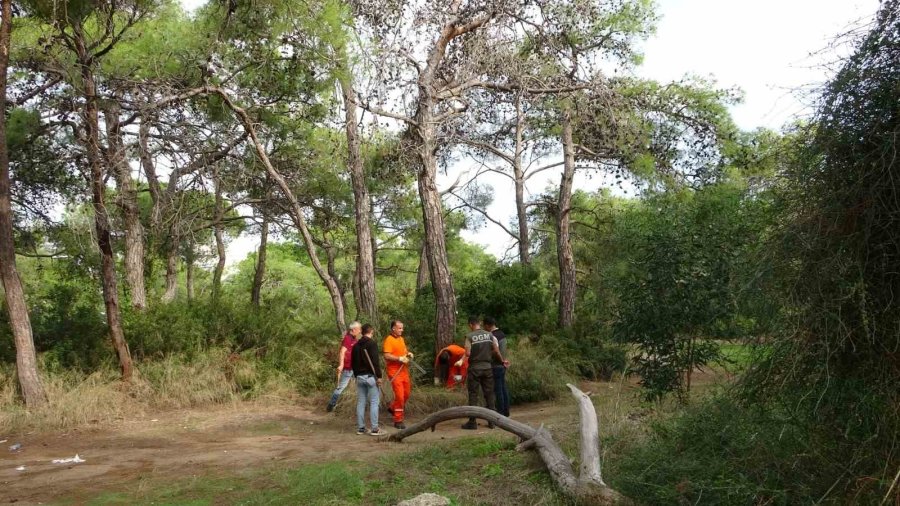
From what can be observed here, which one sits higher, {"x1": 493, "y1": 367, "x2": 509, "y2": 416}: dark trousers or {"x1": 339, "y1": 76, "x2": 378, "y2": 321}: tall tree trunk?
{"x1": 339, "y1": 76, "x2": 378, "y2": 321}: tall tree trunk

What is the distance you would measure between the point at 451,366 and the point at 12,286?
7655 mm

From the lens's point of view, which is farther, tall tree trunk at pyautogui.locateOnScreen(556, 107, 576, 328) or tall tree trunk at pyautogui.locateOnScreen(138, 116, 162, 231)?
tall tree trunk at pyautogui.locateOnScreen(556, 107, 576, 328)

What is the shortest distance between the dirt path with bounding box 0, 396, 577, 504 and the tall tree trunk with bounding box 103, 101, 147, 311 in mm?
4737

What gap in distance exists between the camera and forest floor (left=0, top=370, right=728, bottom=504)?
22.7 ft

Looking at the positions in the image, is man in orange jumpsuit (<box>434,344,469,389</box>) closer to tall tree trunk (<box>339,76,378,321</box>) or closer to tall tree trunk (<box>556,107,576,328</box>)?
tall tree trunk (<box>339,76,378,321</box>)

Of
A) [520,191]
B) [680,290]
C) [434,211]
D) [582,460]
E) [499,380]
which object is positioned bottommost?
[582,460]

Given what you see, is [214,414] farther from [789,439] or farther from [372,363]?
[789,439]

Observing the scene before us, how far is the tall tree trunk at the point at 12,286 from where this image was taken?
11.5 m

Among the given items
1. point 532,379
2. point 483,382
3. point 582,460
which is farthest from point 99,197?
point 582,460

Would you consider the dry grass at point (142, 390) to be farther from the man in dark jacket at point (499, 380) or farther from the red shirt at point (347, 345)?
the man in dark jacket at point (499, 380)

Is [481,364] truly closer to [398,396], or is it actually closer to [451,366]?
[398,396]

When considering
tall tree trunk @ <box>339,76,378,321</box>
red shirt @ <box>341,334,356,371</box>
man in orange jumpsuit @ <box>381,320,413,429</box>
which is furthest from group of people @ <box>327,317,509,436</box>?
tall tree trunk @ <box>339,76,378,321</box>

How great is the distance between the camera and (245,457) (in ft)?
29.5

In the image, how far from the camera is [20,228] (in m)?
17.5
